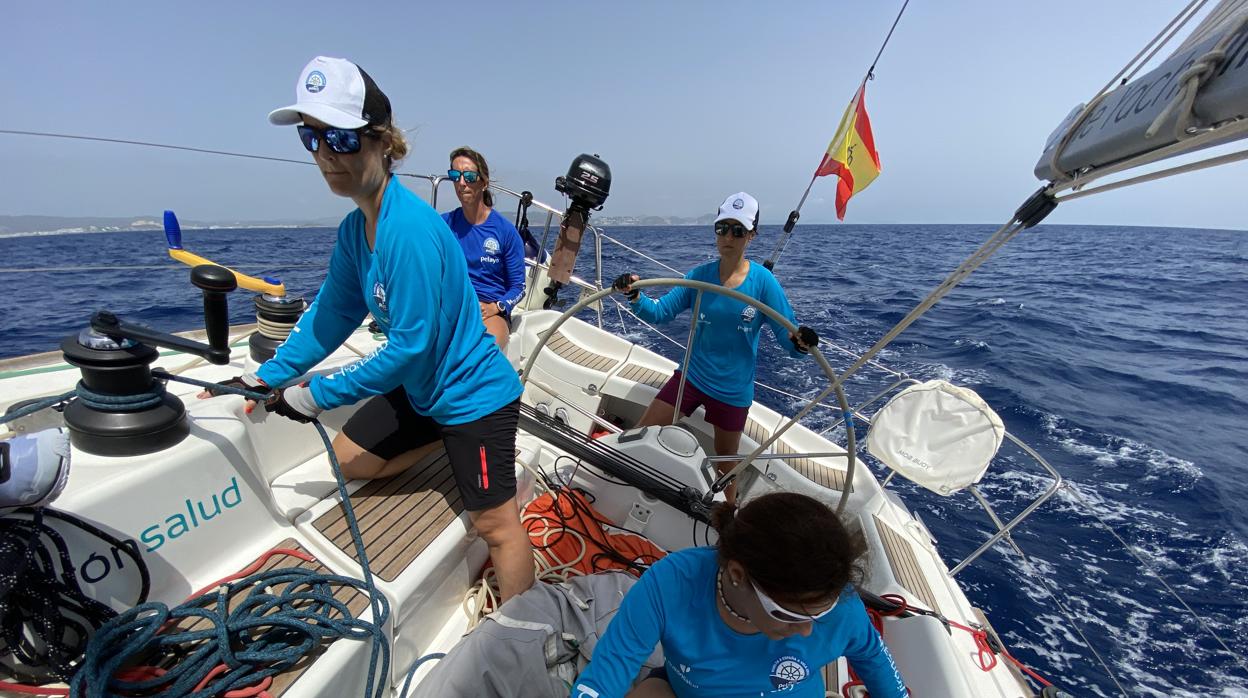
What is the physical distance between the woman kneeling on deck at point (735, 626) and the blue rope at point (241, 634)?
0.69 m

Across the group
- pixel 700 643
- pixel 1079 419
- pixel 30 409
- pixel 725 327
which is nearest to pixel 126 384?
pixel 30 409

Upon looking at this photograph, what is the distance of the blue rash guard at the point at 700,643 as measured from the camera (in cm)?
124

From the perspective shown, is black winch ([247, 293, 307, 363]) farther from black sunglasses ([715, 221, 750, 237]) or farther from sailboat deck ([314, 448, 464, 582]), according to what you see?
black sunglasses ([715, 221, 750, 237])

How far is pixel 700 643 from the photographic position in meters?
1.27

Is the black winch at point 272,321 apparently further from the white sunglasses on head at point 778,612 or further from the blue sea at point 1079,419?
the white sunglasses on head at point 778,612

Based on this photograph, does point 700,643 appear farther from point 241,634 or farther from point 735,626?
point 241,634

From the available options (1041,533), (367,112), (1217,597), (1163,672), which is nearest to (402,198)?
(367,112)

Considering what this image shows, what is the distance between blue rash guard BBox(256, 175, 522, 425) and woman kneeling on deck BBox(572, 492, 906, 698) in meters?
0.82

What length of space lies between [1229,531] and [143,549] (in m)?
7.08

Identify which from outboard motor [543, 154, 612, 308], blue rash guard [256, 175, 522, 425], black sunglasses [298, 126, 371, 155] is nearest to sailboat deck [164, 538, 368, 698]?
blue rash guard [256, 175, 522, 425]

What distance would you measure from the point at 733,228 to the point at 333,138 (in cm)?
190

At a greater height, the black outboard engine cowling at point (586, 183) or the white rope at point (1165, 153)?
the white rope at point (1165, 153)

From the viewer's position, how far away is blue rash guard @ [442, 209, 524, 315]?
3.46 meters

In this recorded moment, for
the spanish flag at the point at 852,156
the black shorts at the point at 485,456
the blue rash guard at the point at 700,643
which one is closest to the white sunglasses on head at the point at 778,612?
the blue rash guard at the point at 700,643
